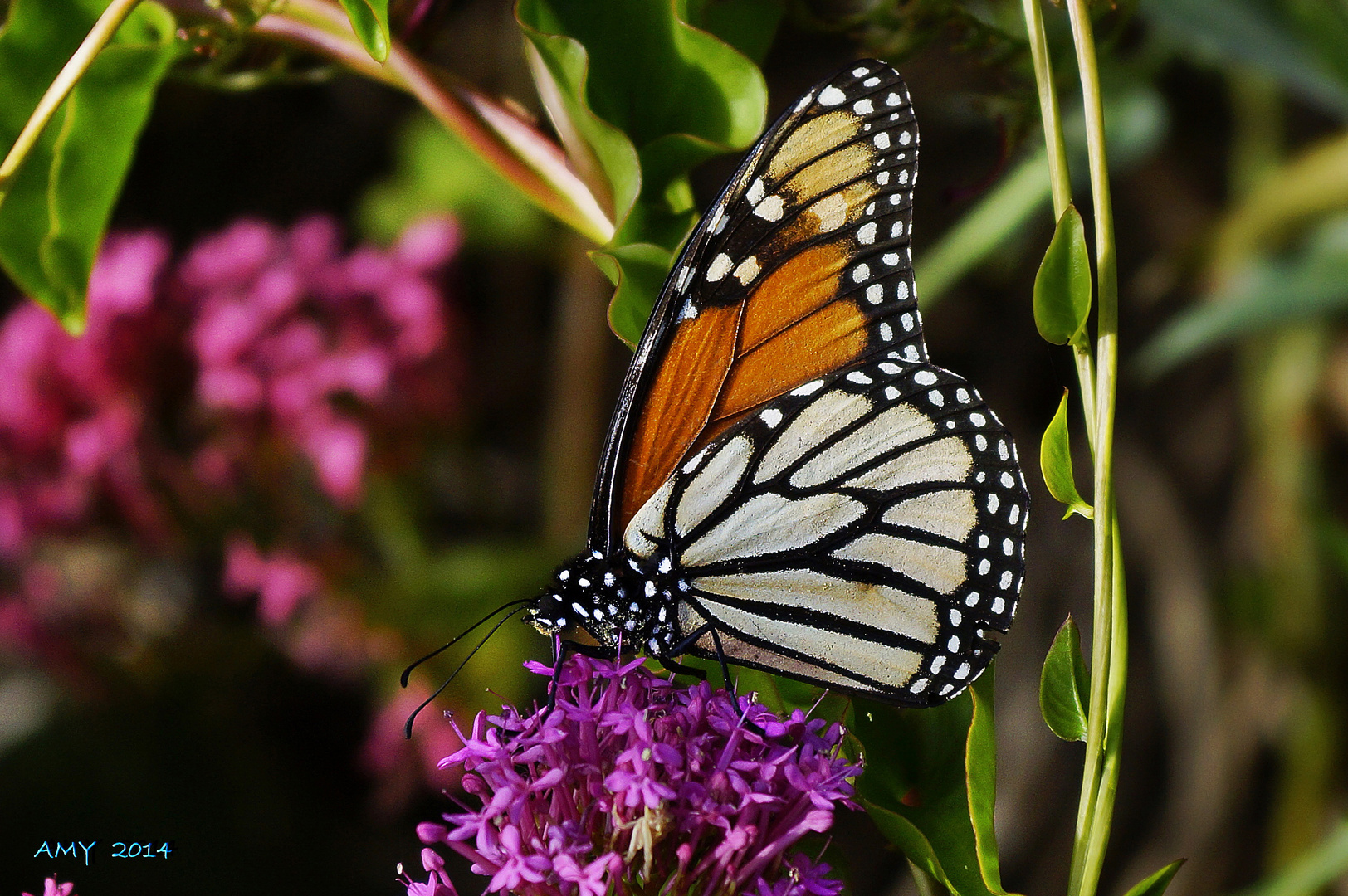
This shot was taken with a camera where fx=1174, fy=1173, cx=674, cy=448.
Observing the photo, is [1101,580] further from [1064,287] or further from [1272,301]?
[1272,301]

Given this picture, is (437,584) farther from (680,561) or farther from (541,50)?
(541,50)

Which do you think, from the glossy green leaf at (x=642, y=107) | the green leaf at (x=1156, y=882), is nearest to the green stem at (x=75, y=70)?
the glossy green leaf at (x=642, y=107)

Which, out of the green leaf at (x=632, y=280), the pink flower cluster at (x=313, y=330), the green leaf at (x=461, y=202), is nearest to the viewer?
the green leaf at (x=632, y=280)

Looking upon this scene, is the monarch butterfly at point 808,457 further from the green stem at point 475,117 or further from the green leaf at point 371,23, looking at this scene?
the green leaf at point 371,23

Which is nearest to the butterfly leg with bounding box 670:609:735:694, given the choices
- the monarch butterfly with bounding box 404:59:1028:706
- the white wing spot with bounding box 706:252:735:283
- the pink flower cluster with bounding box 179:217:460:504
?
the monarch butterfly with bounding box 404:59:1028:706

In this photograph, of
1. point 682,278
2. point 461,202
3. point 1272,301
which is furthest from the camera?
point 461,202

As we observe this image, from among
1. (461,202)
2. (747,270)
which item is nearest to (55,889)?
(747,270)
